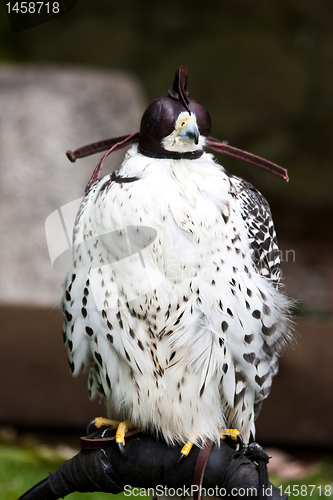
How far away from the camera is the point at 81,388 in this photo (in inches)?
140

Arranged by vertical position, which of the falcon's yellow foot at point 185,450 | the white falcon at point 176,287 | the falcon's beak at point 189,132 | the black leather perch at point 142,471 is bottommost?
the black leather perch at point 142,471

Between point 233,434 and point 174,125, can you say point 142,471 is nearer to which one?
point 233,434

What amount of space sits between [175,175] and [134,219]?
16 centimetres

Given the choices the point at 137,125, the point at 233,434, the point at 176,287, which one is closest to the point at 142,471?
the point at 233,434

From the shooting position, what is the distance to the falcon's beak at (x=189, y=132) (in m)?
1.31

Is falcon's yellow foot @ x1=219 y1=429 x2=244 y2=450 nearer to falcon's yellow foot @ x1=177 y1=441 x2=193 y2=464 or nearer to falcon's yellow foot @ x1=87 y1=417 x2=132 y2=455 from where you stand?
falcon's yellow foot @ x1=177 y1=441 x2=193 y2=464

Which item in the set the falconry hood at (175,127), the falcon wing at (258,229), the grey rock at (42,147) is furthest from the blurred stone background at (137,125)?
the falconry hood at (175,127)

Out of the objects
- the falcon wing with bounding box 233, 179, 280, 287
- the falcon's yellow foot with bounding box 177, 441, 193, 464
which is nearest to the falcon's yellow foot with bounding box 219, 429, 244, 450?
the falcon's yellow foot with bounding box 177, 441, 193, 464

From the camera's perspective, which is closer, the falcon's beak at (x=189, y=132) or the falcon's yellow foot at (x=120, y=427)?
the falcon's beak at (x=189, y=132)

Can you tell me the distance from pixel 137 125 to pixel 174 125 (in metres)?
2.93

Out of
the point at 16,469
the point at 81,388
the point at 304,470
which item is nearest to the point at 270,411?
the point at 304,470

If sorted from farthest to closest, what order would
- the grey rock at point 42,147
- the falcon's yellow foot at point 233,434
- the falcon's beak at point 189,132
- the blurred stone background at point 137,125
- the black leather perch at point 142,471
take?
the grey rock at point 42,147 → the blurred stone background at point 137,125 → the falcon's yellow foot at point 233,434 → the black leather perch at point 142,471 → the falcon's beak at point 189,132

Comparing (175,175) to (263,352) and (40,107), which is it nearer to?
(263,352)

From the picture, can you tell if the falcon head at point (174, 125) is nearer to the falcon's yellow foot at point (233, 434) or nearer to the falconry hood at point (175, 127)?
the falconry hood at point (175, 127)
